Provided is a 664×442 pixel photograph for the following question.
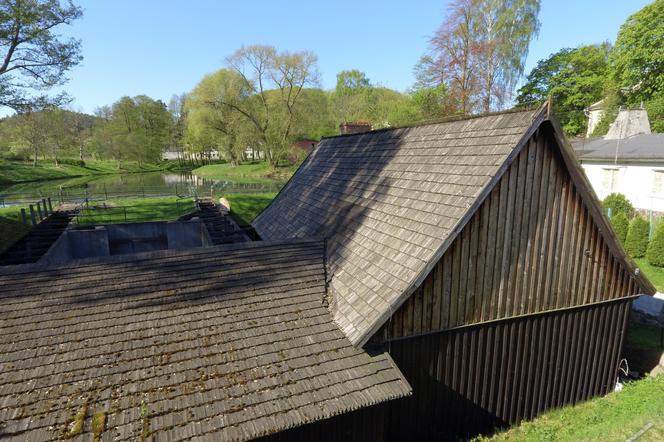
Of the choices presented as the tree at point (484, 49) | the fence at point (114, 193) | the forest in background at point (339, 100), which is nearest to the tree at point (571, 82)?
the forest in background at point (339, 100)

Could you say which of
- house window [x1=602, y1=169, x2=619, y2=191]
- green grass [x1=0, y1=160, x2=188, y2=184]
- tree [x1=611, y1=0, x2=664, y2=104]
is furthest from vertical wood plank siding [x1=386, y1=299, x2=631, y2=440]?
green grass [x1=0, y1=160, x2=188, y2=184]

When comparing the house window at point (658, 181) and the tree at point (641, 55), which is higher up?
the tree at point (641, 55)

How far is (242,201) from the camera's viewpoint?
29672 millimetres

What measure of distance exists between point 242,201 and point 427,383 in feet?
82.6

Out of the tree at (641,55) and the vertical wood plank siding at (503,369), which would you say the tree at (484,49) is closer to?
the tree at (641,55)

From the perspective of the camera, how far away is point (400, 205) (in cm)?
802

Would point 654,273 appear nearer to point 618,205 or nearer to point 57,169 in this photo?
point 618,205

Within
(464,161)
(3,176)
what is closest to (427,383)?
(464,161)

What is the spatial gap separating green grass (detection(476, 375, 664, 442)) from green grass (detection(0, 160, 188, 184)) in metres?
60.8

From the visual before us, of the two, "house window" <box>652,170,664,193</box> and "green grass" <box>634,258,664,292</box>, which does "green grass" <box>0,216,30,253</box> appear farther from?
"house window" <box>652,170,664,193</box>

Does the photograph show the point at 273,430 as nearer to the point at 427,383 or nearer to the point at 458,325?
the point at 427,383

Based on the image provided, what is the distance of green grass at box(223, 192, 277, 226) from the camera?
26781 millimetres

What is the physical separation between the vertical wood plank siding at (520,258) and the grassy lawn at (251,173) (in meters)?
41.0

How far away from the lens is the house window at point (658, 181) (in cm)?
2020
